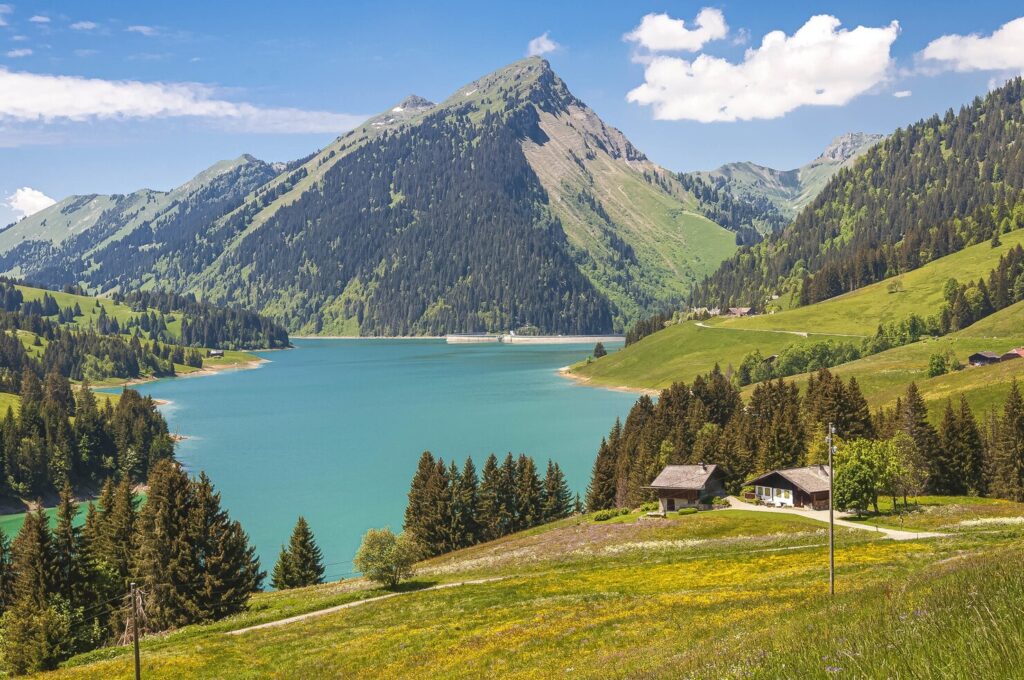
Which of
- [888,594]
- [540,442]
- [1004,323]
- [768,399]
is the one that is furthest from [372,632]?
[1004,323]

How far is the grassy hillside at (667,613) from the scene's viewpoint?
9703 mm

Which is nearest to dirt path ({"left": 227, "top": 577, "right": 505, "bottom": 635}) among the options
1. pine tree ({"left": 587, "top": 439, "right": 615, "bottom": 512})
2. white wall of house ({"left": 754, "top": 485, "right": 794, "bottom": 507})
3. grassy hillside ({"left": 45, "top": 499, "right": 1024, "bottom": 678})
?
grassy hillside ({"left": 45, "top": 499, "right": 1024, "bottom": 678})

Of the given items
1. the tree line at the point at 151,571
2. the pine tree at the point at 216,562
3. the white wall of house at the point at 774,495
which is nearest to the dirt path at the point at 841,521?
the white wall of house at the point at 774,495

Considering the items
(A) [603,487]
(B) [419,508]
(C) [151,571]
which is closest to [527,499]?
(A) [603,487]

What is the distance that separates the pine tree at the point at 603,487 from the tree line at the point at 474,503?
3429 mm

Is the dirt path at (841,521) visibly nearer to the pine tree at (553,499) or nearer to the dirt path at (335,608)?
the pine tree at (553,499)

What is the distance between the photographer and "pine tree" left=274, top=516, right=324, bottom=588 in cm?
7438

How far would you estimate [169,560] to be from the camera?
55.6 metres

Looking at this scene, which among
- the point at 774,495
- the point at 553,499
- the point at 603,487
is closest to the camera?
the point at 774,495

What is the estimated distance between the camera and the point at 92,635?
54375 millimetres

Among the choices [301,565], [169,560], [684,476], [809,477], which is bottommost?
[301,565]

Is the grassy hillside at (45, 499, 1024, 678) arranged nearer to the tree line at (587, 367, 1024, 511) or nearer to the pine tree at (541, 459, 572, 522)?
the tree line at (587, 367, 1024, 511)

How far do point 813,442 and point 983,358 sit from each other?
80.5 meters

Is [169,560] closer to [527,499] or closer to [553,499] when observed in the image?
[527,499]
